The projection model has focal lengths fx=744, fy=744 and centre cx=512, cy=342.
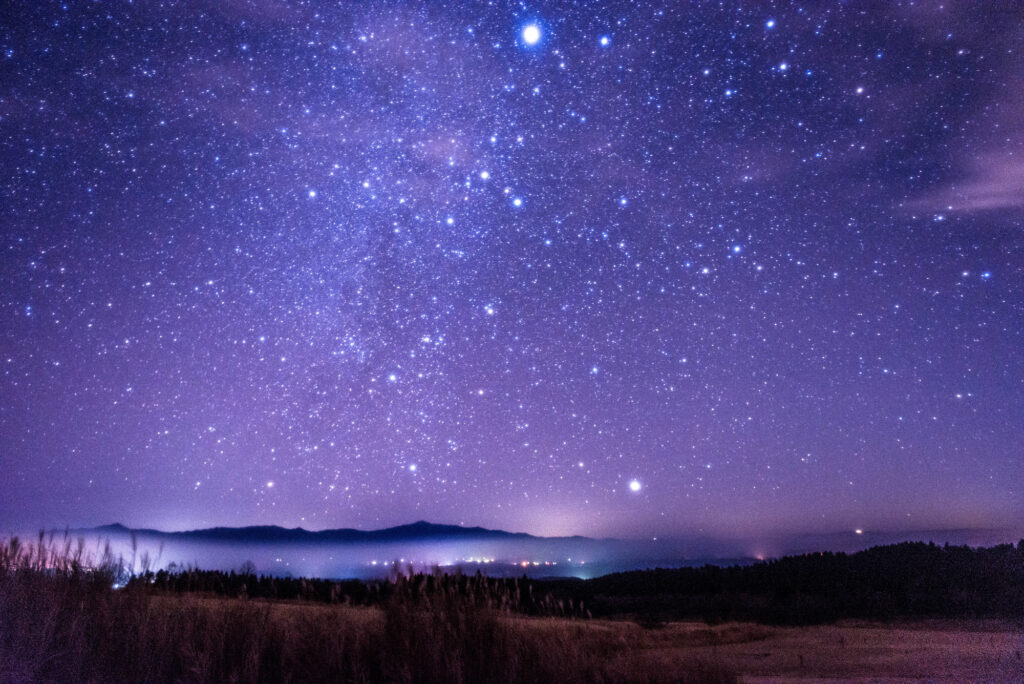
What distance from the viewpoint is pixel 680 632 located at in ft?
53.5

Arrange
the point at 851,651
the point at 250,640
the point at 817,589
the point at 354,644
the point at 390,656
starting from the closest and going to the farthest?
the point at 250,640 → the point at 390,656 → the point at 354,644 → the point at 851,651 → the point at 817,589

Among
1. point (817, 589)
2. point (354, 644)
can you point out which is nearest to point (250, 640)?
point (354, 644)

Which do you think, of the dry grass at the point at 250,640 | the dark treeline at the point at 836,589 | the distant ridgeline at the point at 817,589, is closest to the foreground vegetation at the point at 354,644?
the dry grass at the point at 250,640

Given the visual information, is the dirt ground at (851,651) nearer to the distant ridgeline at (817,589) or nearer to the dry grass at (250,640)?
the dry grass at (250,640)

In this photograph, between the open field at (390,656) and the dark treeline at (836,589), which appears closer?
the open field at (390,656)

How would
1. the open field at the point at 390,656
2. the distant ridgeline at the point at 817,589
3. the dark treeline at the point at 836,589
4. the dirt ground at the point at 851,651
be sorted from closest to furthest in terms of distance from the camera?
1. the open field at the point at 390,656
2. the dirt ground at the point at 851,651
3. the distant ridgeline at the point at 817,589
4. the dark treeline at the point at 836,589

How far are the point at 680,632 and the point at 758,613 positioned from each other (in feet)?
17.5

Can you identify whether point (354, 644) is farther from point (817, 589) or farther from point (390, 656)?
point (817, 589)

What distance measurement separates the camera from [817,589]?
22.3 meters

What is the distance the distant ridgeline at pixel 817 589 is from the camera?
744 inches

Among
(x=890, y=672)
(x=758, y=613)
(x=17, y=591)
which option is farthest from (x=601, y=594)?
(x=17, y=591)

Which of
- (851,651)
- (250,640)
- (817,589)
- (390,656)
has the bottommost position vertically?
(817,589)

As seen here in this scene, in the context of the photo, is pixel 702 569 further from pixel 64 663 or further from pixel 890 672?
pixel 64 663

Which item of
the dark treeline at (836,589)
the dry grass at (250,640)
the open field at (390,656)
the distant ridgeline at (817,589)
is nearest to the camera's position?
the dry grass at (250,640)
